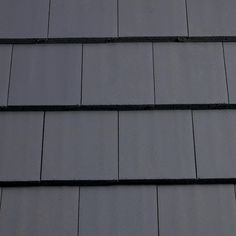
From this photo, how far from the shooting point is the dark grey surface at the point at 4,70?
2.45 m

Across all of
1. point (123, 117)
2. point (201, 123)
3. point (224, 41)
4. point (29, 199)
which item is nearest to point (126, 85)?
point (123, 117)

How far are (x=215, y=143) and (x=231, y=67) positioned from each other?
46 cm

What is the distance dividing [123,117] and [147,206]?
49 centimetres

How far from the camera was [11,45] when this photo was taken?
2.54m

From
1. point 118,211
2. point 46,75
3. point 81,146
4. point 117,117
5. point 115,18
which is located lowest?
point 118,211

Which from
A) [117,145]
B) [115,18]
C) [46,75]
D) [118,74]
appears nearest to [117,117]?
[117,145]

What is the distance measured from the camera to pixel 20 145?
2371 millimetres

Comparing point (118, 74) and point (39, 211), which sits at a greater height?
point (118, 74)

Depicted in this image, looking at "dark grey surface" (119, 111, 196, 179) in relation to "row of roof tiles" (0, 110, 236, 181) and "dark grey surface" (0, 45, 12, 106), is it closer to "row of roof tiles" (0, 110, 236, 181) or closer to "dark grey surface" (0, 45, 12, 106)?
"row of roof tiles" (0, 110, 236, 181)

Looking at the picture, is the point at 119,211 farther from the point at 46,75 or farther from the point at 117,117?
the point at 46,75

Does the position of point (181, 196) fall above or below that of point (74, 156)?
below

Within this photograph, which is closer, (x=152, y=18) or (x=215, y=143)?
(x=215, y=143)

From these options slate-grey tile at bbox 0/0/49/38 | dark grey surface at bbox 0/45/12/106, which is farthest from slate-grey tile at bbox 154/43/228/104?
dark grey surface at bbox 0/45/12/106

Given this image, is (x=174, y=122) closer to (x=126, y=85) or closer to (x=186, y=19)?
(x=126, y=85)
